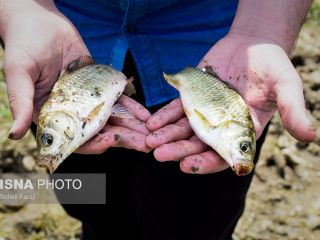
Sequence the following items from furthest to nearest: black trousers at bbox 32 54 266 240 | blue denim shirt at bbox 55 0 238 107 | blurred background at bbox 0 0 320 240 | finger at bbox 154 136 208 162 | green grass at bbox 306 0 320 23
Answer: green grass at bbox 306 0 320 23
blurred background at bbox 0 0 320 240
black trousers at bbox 32 54 266 240
blue denim shirt at bbox 55 0 238 107
finger at bbox 154 136 208 162

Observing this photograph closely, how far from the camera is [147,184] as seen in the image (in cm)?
215

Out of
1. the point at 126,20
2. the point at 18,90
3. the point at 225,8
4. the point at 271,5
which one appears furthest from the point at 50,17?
the point at 271,5

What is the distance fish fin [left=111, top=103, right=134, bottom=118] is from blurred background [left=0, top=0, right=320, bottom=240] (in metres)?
1.24

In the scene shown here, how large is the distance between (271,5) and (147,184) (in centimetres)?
85

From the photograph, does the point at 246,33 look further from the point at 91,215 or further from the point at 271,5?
the point at 91,215

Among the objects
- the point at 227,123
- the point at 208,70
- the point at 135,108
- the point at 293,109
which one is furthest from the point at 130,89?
the point at 293,109

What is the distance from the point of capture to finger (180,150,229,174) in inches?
64.5

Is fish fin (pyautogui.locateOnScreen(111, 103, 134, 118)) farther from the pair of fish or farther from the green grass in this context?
the green grass

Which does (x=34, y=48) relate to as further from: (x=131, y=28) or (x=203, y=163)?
(x=203, y=163)

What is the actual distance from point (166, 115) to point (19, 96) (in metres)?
0.51

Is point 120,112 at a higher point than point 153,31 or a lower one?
lower

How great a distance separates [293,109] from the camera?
62.6 inches

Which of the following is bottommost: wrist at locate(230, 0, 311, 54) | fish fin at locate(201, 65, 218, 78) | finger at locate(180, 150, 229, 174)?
finger at locate(180, 150, 229, 174)

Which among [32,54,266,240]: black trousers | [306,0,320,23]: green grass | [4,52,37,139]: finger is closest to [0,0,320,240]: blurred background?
[32,54,266,240]: black trousers
